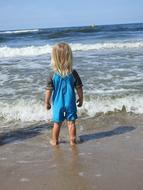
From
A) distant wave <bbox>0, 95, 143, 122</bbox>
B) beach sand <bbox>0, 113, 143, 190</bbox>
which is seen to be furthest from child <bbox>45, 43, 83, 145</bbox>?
distant wave <bbox>0, 95, 143, 122</bbox>

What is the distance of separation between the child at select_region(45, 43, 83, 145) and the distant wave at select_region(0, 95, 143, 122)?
155 cm

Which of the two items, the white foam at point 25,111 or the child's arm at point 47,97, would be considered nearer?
the child's arm at point 47,97

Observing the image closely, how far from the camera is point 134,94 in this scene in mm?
7418

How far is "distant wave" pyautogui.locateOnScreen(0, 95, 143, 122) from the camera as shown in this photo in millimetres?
6566

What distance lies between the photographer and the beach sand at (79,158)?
3576 millimetres

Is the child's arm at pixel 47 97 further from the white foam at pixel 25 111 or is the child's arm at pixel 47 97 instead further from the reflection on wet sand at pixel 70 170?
the white foam at pixel 25 111

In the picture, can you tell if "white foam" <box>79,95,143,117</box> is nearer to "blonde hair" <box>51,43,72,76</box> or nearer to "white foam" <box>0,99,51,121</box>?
"white foam" <box>0,99,51,121</box>

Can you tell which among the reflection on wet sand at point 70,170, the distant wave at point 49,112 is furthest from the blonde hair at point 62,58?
the distant wave at point 49,112

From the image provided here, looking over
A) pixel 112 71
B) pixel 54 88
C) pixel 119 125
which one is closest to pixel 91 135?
pixel 119 125

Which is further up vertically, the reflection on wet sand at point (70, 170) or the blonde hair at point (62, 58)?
the blonde hair at point (62, 58)

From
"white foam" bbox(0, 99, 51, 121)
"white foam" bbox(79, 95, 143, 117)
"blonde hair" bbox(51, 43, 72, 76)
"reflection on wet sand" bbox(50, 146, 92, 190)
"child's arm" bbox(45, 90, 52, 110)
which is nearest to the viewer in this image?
"reflection on wet sand" bbox(50, 146, 92, 190)

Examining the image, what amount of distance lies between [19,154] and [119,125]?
6.15 ft

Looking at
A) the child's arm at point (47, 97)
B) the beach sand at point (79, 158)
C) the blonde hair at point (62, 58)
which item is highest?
the blonde hair at point (62, 58)

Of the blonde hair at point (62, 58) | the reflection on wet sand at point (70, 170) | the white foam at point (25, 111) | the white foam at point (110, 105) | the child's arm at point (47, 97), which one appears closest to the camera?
the reflection on wet sand at point (70, 170)
